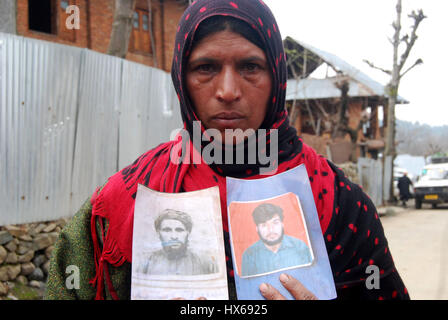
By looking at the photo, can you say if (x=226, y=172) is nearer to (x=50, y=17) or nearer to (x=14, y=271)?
(x=14, y=271)

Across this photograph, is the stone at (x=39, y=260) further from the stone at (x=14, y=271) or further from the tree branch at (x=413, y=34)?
the tree branch at (x=413, y=34)

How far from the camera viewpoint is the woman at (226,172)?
1187 millimetres

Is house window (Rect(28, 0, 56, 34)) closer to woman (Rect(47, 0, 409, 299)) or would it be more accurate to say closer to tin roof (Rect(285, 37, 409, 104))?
woman (Rect(47, 0, 409, 299))

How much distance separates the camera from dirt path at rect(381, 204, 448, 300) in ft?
16.2

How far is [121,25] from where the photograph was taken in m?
5.15

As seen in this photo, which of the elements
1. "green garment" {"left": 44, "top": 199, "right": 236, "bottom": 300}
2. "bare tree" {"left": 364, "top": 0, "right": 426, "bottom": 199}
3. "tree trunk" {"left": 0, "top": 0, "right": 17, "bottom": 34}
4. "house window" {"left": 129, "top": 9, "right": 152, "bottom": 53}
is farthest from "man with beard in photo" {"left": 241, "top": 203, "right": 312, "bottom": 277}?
"bare tree" {"left": 364, "top": 0, "right": 426, "bottom": 199}

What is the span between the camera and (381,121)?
25.7 metres

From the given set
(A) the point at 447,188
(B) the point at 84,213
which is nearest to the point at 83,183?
(B) the point at 84,213

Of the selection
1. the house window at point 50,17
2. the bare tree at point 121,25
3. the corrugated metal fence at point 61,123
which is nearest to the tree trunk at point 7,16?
the corrugated metal fence at point 61,123

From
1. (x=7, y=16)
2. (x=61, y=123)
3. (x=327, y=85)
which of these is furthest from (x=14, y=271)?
(x=327, y=85)

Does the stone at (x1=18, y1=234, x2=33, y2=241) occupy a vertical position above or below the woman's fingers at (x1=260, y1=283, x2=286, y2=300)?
below

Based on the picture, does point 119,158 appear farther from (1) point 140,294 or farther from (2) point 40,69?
(1) point 140,294

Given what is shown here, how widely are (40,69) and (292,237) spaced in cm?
391

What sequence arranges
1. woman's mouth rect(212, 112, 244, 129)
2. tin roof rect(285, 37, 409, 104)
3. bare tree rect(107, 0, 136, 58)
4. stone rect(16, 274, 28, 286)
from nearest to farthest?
woman's mouth rect(212, 112, 244, 129), stone rect(16, 274, 28, 286), bare tree rect(107, 0, 136, 58), tin roof rect(285, 37, 409, 104)
